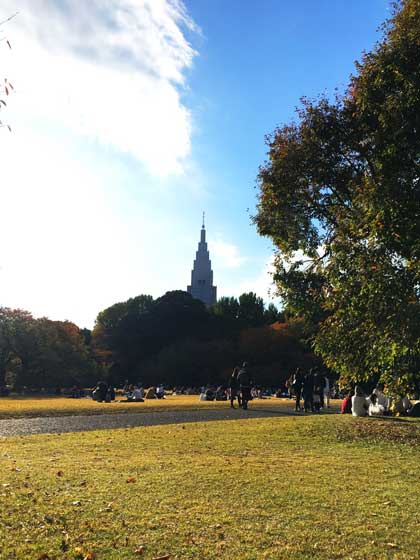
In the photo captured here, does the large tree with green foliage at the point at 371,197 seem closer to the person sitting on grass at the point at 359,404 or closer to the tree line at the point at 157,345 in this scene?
the person sitting on grass at the point at 359,404

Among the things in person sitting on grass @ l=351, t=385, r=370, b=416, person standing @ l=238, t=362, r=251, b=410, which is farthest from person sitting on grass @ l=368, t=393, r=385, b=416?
person standing @ l=238, t=362, r=251, b=410

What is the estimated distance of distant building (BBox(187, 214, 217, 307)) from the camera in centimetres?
16850

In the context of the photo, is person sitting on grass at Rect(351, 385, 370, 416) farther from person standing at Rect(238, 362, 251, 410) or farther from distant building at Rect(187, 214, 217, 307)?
distant building at Rect(187, 214, 217, 307)

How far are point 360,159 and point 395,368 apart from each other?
7096mm

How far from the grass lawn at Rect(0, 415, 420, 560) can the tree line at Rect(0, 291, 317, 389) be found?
48783 mm

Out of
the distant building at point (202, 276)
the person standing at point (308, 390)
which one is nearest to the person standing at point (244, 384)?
the person standing at point (308, 390)

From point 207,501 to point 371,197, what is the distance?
871 centimetres

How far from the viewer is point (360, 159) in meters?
17.2

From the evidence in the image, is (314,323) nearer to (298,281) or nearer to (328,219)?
(298,281)

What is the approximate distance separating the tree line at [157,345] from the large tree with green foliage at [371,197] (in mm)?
41849

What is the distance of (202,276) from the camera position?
6654 inches

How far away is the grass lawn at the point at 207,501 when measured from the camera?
486 centimetres

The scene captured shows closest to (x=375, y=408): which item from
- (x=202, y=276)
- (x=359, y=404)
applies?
(x=359, y=404)

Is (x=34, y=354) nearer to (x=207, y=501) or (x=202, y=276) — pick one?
(x=207, y=501)
